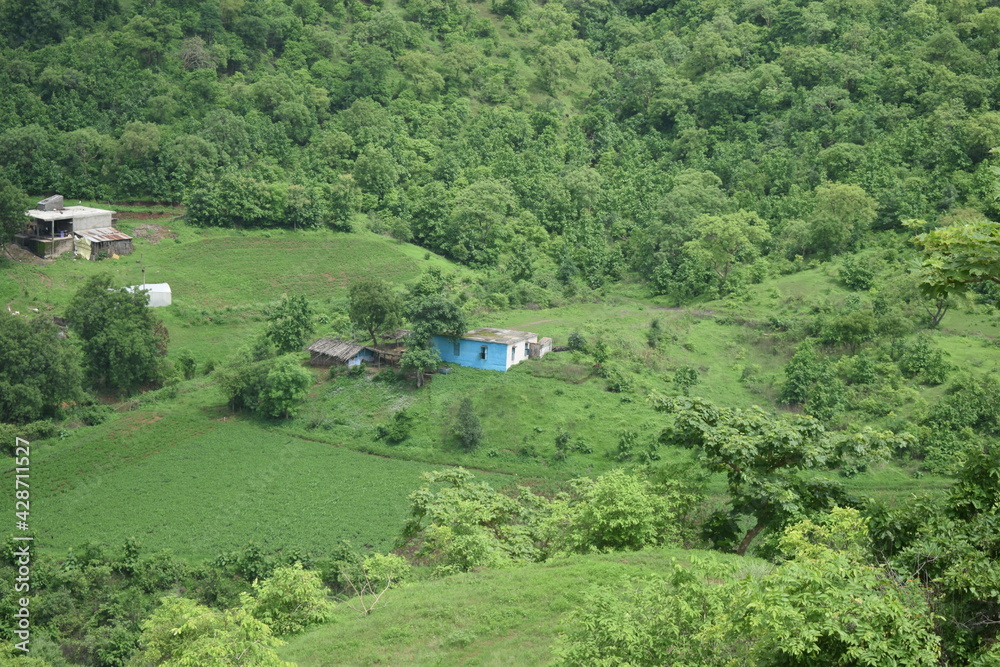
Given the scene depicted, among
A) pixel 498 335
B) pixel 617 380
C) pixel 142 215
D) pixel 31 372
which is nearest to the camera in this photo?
pixel 31 372

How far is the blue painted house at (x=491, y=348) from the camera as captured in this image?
113 ft

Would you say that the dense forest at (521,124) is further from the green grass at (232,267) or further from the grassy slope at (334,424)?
the grassy slope at (334,424)

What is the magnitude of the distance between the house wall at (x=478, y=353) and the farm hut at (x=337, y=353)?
287 cm

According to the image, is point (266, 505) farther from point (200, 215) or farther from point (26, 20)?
point (26, 20)

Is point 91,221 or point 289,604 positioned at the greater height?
point 91,221

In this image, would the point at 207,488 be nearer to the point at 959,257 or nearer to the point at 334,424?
the point at 334,424

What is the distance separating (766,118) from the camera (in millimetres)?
54312

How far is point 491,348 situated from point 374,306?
4756 mm

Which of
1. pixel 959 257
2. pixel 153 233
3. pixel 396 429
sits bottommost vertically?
pixel 396 429

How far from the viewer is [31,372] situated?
31.4 metres

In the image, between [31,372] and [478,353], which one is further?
[478,353]

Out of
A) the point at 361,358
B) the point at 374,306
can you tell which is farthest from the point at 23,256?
the point at 374,306

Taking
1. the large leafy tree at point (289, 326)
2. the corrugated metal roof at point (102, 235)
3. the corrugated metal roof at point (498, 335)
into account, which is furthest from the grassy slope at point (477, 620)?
the corrugated metal roof at point (102, 235)

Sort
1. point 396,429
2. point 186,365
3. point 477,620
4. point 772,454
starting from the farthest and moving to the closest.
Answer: point 186,365
point 396,429
point 772,454
point 477,620
